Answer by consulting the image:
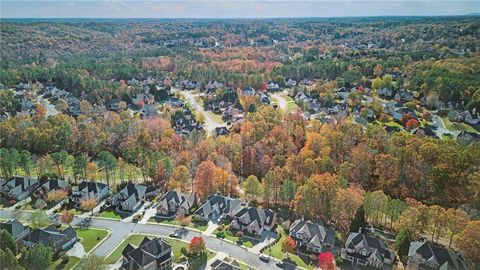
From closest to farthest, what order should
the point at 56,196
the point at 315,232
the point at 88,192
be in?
the point at 315,232
the point at 56,196
the point at 88,192

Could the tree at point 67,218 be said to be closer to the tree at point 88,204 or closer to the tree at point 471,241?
the tree at point 88,204

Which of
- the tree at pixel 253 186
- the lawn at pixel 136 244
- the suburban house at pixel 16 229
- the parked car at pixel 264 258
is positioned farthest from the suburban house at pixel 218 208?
the suburban house at pixel 16 229

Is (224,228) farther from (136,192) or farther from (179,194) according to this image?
(136,192)

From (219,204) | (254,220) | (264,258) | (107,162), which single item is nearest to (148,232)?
(219,204)

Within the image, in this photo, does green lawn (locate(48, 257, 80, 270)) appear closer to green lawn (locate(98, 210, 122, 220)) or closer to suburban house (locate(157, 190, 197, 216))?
green lawn (locate(98, 210, 122, 220))

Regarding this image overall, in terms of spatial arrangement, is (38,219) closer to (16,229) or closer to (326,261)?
(16,229)

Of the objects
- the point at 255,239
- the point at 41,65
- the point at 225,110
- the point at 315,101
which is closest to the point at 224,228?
the point at 255,239

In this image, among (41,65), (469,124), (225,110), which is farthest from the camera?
(41,65)
